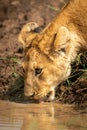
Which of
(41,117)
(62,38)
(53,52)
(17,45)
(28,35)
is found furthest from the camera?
(17,45)

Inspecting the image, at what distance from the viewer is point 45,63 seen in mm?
8188

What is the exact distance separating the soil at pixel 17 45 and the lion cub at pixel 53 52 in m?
0.28

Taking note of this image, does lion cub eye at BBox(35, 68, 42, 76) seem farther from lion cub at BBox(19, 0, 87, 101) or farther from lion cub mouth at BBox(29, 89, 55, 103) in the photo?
lion cub mouth at BBox(29, 89, 55, 103)

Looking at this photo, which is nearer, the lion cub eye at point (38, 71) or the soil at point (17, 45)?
the lion cub eye at point (38, 71)

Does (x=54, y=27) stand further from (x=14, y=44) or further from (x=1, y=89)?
(x=14, y=44)

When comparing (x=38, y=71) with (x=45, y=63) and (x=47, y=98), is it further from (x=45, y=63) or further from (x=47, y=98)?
(x=47, y=98)

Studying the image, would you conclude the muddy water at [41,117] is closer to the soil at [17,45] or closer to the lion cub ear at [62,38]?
the soil at [17,45]

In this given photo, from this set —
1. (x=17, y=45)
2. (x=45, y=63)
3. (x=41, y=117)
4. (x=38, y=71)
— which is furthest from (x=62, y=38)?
(x=17, y=45)

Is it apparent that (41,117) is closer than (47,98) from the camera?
Yes

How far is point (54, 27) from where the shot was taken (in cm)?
823

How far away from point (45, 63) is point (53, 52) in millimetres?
184

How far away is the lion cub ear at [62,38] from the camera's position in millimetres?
7957

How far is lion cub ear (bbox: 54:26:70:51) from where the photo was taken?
7957 millimetres

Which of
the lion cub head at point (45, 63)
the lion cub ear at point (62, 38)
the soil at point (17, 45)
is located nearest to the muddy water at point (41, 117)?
the lion cub head at point (45, 63)
